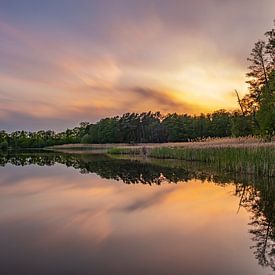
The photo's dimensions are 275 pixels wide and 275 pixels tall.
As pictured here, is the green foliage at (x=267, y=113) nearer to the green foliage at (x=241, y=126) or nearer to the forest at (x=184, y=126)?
the forest at (x=184, y=126)

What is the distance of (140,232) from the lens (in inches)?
224

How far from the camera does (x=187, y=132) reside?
8062 centimetres

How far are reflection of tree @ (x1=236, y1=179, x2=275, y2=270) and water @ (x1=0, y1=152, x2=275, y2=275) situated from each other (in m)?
0.01

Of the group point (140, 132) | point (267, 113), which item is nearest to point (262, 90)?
point (267, 113)

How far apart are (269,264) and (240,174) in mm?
9945

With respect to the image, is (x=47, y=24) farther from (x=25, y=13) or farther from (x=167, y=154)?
(x=167, y=154)

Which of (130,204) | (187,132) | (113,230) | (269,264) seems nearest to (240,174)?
(130,204)

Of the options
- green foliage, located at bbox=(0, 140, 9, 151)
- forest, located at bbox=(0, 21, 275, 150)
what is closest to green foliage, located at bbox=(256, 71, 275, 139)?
forest, located at bbox=(0, 21, 275, 150)

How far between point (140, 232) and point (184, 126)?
3020 inches

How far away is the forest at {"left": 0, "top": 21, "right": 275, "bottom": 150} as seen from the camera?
80.2 feet

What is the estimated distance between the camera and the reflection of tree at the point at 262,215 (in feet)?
14.9

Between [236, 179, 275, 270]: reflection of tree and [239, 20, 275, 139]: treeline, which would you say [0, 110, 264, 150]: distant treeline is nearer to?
[239, 20, 275, 139]: treeline

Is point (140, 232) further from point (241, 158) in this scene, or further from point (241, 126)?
point (241, 126)

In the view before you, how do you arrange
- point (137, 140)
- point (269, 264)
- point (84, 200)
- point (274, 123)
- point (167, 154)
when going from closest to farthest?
point (269, 264)
point (84, 200)
point (274, 123)
point (167, 154)
point (137, 140)
